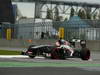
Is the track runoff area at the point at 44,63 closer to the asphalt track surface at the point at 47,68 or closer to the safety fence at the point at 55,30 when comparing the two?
the asphalt track surface at the point at 47,68

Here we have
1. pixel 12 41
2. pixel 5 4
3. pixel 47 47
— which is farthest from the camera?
pixel 5 4

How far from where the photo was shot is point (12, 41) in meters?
47.3

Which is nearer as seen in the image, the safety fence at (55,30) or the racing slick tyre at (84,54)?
the racing slick tyre at (84,54)

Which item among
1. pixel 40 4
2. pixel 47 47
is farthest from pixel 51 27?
pixel 40 4

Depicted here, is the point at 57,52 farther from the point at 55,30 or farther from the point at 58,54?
the point at 55,30

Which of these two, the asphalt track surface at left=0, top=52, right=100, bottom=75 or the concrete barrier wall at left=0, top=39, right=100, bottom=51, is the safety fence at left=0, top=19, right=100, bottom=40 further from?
the asphalt track surface at left=0, top=52, right=100, bottom=75

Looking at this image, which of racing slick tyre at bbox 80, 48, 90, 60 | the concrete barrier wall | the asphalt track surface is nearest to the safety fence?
the concrete barrier wall

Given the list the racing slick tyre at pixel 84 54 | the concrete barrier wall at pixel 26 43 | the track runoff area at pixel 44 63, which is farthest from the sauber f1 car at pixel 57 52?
the concrete barrier wall at pixel 26 43

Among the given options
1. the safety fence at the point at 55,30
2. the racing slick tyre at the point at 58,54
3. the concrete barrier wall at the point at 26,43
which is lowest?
the concrete barrier wall at the point at 26,43

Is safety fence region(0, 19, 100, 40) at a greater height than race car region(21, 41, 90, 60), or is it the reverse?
safety fence region(0, 19, 100, 40)

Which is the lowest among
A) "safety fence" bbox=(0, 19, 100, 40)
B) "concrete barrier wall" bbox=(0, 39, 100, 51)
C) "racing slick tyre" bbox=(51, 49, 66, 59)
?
"concrete barrier wall" bbox=(0, 39, 100, 51)

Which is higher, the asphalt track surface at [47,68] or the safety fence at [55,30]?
the safety fence at [55,30]

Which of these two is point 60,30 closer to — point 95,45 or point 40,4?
point 95,45

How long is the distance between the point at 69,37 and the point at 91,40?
140 inches
